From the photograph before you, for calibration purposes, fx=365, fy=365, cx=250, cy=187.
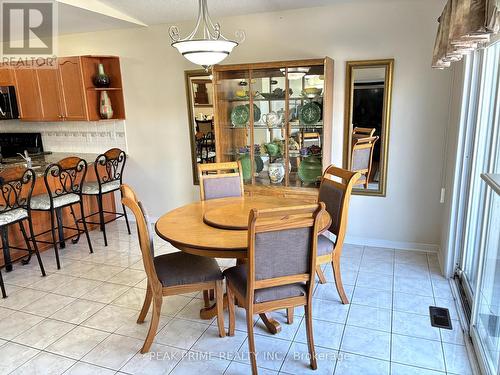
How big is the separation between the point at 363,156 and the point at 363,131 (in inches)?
9.7

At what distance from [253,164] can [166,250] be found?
130 centimetres

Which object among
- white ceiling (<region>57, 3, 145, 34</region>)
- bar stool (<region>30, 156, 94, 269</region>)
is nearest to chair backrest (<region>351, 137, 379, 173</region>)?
bar stool (<region>30, 156, 94, 269</region>)

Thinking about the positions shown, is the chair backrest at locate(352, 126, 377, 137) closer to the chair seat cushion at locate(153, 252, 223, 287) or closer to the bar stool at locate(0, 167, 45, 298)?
the chair seat cushion at locate(153, 252, 223, 287)

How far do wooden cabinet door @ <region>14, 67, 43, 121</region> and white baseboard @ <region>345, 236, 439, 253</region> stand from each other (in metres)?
4.23

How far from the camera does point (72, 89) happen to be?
176 inches

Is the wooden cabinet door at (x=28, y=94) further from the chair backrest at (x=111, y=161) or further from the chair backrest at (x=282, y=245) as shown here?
the chair backrest at (x=282, y=245)

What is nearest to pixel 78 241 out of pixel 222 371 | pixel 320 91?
pixel 222 371

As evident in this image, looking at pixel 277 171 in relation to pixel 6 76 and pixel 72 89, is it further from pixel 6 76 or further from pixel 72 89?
pixel 6 76

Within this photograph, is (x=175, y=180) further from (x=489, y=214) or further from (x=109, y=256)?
(x=489, y=214)

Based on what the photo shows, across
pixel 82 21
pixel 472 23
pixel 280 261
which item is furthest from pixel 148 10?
pixel 472 23

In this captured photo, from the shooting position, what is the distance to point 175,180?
4.54m

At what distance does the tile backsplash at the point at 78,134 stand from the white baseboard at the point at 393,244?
3047 mm

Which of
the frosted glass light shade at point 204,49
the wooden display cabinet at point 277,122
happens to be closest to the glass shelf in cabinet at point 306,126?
the wooden display cabinet at point 277,122

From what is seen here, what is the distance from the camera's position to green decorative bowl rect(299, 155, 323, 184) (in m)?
3.61
